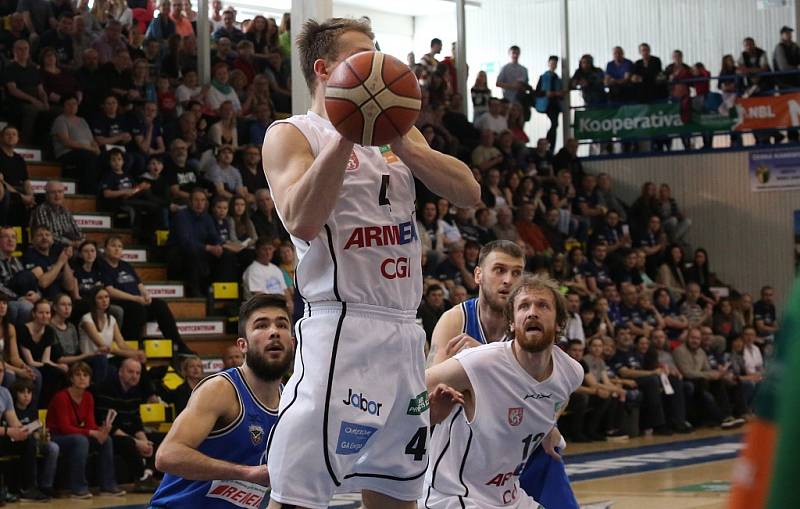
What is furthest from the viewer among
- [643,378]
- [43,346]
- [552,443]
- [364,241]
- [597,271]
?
[597,271]

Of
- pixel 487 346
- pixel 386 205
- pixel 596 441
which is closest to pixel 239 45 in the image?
pixel 596 441

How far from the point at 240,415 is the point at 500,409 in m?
1.21

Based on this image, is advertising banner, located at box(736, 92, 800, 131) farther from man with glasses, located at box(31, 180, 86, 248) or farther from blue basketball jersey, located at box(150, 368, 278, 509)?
blue basketball jersey, located at box(150, 368, 278, 509)

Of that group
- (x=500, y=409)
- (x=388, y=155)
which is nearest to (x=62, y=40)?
(x=500, y=409)

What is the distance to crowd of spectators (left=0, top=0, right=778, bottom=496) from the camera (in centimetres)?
1075

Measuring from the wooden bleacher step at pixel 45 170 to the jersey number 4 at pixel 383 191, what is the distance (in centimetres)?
1108

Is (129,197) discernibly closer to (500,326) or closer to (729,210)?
(500,326)

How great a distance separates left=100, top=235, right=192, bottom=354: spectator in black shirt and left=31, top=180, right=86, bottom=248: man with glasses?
0.36 metres

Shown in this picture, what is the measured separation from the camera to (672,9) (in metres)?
26.0

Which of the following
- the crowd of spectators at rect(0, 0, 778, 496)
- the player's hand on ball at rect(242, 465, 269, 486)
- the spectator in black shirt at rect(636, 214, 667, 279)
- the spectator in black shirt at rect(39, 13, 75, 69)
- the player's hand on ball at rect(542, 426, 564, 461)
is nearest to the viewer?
the player's hand on ball at rect(242, 465, 269, 486)

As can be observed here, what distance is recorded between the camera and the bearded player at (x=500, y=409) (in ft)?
17.9

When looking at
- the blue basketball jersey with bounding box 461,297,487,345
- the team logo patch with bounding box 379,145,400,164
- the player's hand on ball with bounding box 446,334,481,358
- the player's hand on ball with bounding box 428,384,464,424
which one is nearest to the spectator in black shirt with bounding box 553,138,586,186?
the blue basketball jersey with bounding box 461,297,487,345

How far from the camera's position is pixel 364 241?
145 inches

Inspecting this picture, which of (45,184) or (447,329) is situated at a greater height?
(45,184)
